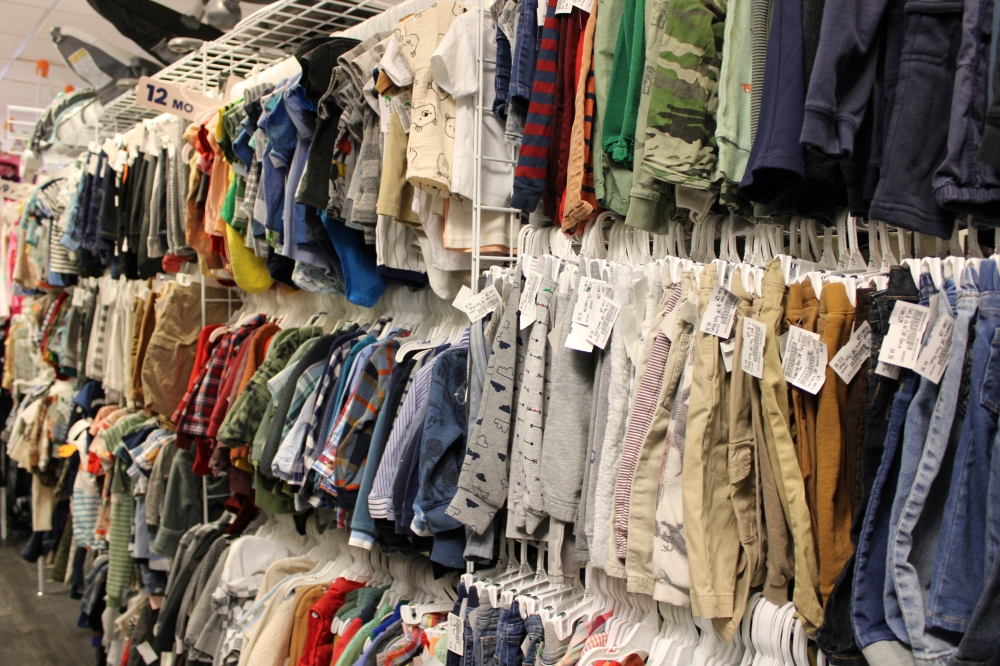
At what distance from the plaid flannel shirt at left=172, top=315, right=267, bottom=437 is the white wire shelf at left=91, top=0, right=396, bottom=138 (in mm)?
1188

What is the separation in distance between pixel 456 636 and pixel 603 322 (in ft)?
3.02

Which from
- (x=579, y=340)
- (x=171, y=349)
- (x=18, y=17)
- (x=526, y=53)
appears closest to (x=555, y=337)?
(x=579, y=340)

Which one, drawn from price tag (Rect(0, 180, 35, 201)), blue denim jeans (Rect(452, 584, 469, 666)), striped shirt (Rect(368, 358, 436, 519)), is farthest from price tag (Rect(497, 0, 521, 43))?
price tag (Rect(0, 180, 35, 201))

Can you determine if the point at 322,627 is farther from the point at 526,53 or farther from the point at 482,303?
the point at 526,53

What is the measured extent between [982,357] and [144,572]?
3.75 m

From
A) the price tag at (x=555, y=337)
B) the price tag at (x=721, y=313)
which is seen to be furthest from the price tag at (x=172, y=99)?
the price tag at (x=721, y=313)

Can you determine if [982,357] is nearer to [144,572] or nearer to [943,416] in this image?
[943,416]

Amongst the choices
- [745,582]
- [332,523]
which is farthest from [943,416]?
[332,523]

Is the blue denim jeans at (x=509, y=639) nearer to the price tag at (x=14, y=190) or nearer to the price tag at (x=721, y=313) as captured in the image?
the price tag at (x=721, y=313)

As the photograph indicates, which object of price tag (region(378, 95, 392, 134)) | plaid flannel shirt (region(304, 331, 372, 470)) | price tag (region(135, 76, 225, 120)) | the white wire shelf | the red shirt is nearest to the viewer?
price tag (region(378, 95, 392, 134))

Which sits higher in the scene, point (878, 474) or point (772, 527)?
point (878, 474)

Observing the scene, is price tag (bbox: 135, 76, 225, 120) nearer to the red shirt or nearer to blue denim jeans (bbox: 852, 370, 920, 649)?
the red shirt

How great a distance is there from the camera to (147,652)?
3787 mm

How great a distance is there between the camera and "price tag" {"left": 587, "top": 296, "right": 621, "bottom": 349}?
5.63ft
